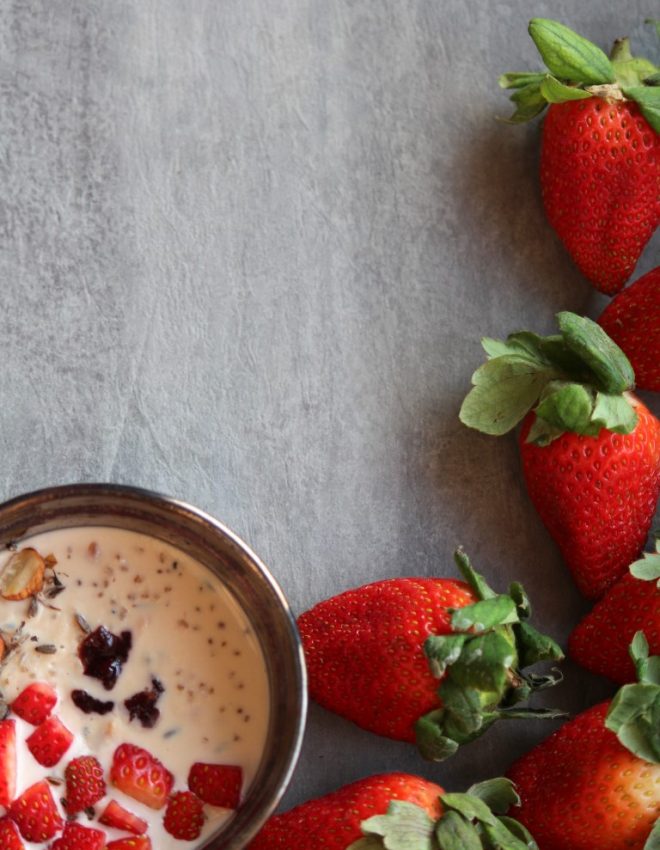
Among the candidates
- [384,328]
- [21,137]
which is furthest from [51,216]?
[384,328]

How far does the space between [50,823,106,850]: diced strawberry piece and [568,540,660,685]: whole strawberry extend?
2.16 ft

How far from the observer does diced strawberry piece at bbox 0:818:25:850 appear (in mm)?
1431

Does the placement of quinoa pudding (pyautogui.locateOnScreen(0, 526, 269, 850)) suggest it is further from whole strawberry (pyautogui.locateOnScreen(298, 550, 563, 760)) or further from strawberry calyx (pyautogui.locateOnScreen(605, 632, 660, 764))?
strawberry calyx (pyautogui.locateOnScreen(605, 632, 660, 764))

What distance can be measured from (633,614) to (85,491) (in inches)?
27.4

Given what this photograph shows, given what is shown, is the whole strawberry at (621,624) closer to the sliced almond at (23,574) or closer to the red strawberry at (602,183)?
the red strawberry at (602,183)

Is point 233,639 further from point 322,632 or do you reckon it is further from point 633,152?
point 633,152

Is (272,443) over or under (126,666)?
over

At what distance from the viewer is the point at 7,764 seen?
143 centimetres

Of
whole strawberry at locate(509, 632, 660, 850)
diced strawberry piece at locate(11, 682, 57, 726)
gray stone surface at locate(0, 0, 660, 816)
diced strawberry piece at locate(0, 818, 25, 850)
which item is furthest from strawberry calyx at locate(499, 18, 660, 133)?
diced strawberry piece at locate(0, 818, 25, 850)

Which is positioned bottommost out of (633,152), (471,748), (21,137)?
(471,748)

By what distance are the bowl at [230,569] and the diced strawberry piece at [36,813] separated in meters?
0.18

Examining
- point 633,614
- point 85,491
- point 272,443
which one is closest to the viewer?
point 85,491

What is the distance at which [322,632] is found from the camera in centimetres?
155

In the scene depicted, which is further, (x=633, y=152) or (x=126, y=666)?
(x=633, y=152)
